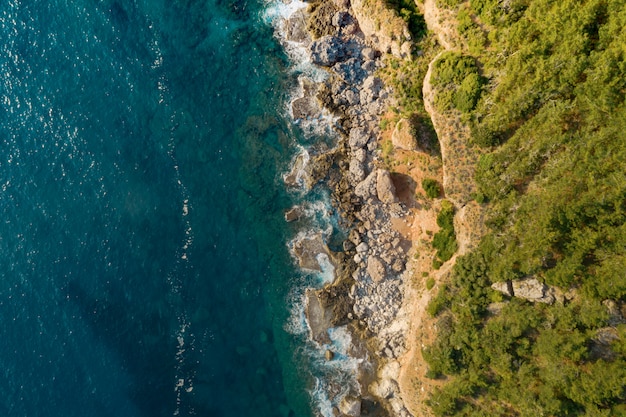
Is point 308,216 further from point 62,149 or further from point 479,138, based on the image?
point 62,149

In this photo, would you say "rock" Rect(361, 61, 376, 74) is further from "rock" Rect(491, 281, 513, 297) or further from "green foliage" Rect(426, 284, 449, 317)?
"rock" Rect(491, 281, 513, 297)

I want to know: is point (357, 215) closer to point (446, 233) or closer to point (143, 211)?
point (446, 233)

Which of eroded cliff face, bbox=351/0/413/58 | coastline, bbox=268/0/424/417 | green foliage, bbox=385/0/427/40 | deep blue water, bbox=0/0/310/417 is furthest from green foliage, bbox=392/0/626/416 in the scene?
deep blue water, bbox=0/0/310/417

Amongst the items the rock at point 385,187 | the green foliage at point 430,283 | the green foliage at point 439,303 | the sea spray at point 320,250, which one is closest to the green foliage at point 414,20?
the sea spray at point 320,250

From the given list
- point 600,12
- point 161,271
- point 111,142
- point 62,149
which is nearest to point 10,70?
point 62,149

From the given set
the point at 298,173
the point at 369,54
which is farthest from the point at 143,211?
the point at 369,54
